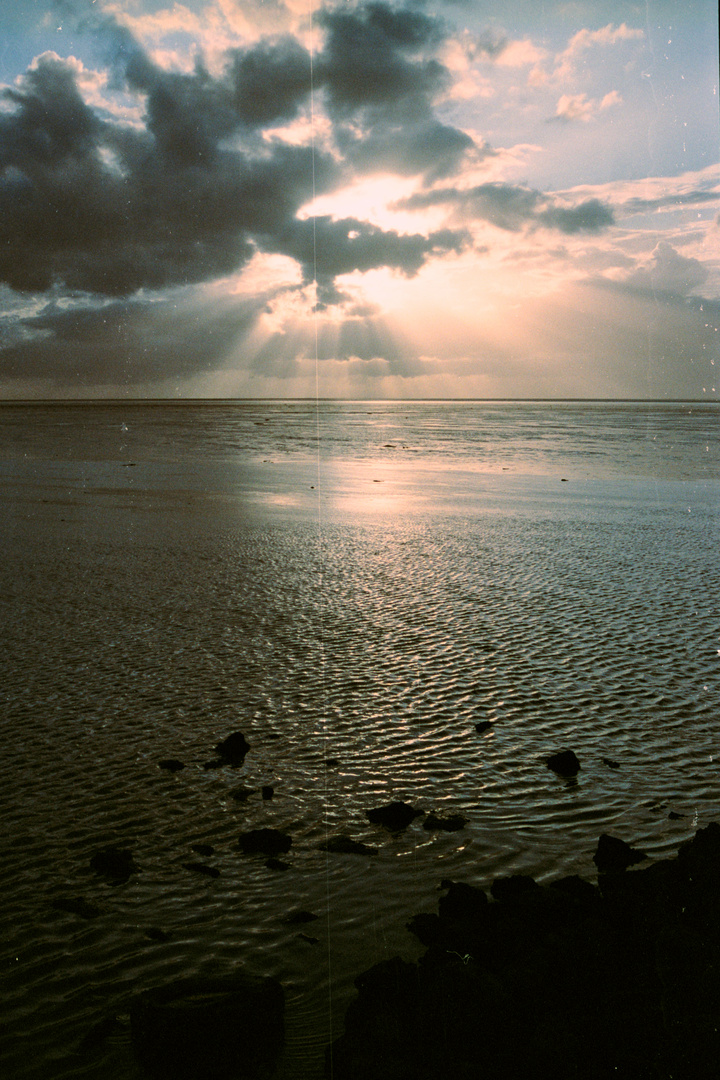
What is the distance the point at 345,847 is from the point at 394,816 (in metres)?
0.40

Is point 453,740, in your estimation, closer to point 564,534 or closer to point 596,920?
point 596,920

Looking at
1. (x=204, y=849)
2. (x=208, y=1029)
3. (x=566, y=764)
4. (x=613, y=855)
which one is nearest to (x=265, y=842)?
(x=204, y=849)

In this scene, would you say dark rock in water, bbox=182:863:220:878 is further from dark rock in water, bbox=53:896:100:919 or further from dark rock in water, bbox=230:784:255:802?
dark rock in water, bbox=230:784:255:802

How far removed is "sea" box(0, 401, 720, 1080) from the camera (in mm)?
3873

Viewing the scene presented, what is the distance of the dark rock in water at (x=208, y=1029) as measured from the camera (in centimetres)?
317

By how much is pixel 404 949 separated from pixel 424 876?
591mm

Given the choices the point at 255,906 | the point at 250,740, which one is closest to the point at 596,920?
the point at 255,906

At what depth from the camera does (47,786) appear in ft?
17.5

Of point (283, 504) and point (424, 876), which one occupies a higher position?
point (283, 504)

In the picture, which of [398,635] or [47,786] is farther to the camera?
[398,635]

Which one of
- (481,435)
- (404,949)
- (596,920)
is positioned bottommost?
(404,949)

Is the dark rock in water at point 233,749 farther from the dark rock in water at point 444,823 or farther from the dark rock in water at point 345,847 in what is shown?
the dark rock in water at point 444,823

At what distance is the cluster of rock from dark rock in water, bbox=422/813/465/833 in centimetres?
111

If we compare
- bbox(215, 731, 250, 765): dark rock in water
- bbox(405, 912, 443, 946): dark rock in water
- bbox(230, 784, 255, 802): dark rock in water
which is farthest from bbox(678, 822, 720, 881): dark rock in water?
bbox(215, 731, 250, 765): dark rock in water
